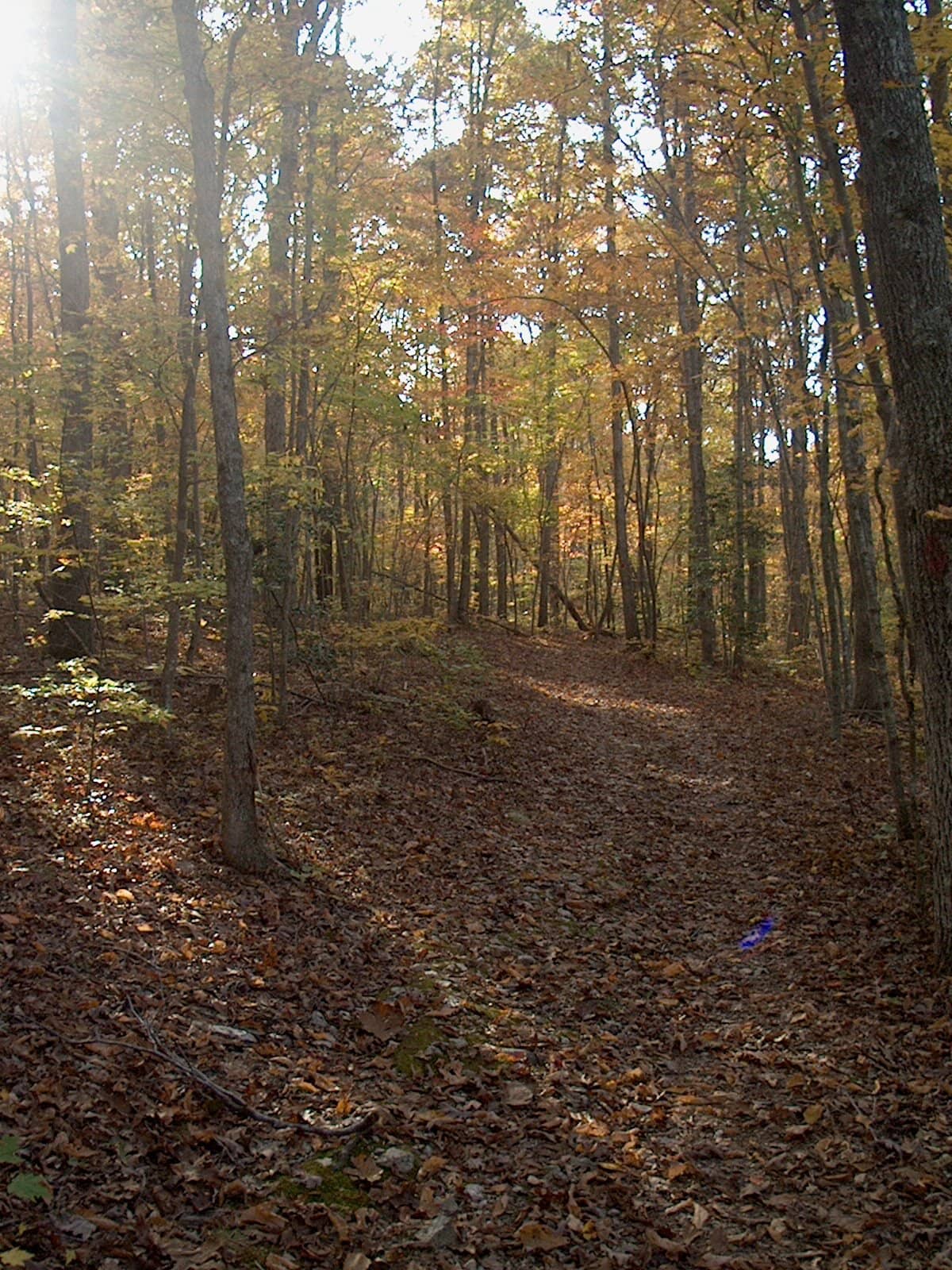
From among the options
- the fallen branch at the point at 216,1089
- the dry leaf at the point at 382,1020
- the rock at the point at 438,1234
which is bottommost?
the rock at the point at 438,1234

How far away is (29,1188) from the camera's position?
10.3ft

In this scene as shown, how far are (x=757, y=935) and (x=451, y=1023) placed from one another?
8.58 ft

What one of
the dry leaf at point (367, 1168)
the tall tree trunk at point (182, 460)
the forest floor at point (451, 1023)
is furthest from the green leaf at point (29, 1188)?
the tall tree trunk at point (182, 460)

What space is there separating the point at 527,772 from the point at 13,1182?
8.09 meters

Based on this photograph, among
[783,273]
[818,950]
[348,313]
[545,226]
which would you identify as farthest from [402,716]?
[545,226]

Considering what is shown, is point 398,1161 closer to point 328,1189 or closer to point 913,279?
point 328,1189

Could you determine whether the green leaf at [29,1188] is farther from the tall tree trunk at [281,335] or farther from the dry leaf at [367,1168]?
the tall tree trunk at [281,335]

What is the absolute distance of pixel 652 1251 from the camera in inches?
138

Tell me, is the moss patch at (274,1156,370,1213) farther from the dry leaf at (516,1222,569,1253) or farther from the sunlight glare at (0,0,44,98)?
the sunlight glare at (0,0,44,98)

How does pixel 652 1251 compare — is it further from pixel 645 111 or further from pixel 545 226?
pixel 545 226

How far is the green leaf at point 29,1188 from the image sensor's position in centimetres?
308

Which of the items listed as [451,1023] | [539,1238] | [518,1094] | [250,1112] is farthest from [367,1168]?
[451,1023]

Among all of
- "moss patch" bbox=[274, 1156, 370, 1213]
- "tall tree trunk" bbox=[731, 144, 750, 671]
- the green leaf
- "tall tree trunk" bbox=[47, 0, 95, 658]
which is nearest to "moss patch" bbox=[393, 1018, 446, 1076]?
"moss patch" bbox=[274, 1156, 370, 1213]

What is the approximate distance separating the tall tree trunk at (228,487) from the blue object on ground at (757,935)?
359 cm
